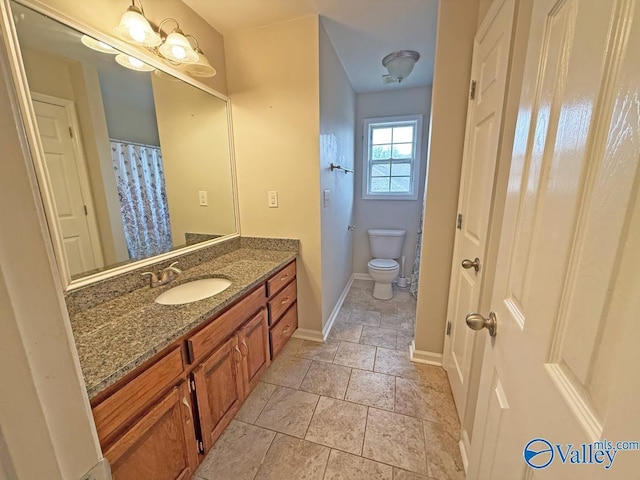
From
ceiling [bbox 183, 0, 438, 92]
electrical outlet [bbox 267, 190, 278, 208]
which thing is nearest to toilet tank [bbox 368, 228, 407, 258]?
electrical outlet [bbox 267, 190, 278, 208]

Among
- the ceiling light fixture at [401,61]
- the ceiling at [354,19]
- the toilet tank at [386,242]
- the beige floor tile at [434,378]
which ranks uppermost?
the ceiling at [354,19]

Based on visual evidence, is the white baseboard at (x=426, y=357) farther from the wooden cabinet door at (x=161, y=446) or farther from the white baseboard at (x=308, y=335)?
the wooden cabinet door at (x=161, y=446)

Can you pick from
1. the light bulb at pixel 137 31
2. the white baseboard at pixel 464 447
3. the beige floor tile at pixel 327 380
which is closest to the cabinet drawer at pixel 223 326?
the beige floor tile at pixel 327 380

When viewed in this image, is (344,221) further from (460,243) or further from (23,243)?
(23,243)

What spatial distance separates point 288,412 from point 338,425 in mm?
304

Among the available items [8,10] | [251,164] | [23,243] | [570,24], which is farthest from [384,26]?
[23,243]

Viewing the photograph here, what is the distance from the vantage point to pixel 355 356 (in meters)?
2.04

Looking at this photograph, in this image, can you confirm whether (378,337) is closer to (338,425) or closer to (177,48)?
(338,425)

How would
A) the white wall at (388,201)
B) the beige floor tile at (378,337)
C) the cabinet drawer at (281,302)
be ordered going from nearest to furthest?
1. the cabinet drawer at (281,302)
2. the beige floor tile at (378,337)
3. the white wall at (388,201)

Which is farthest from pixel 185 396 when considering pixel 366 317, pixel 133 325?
pixel 366 317

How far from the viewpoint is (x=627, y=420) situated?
0.97ft

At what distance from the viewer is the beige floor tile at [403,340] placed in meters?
2.14

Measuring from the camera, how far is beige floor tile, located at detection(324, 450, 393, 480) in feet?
3.97

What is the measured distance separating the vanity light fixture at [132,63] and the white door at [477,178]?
1.73m
